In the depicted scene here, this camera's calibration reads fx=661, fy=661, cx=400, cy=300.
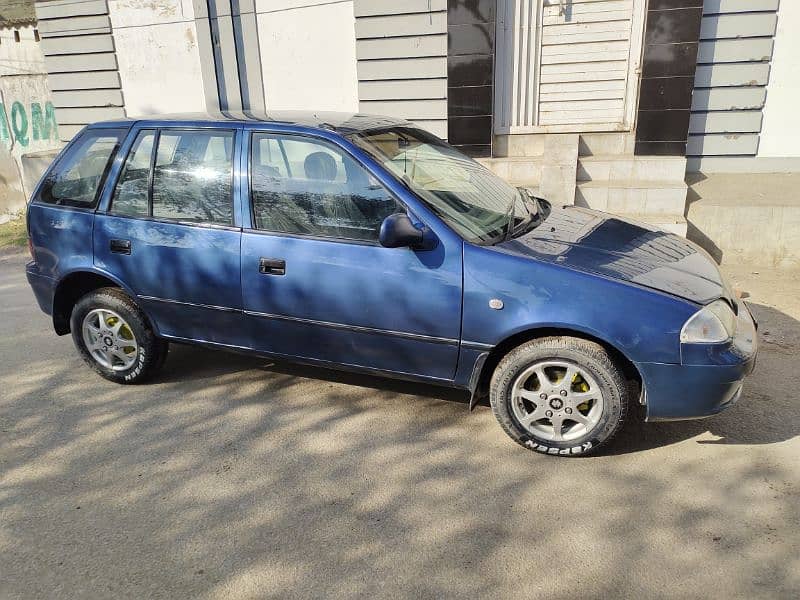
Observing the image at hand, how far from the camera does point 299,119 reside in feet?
13.2

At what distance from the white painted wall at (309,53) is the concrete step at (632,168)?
3340 millimetres

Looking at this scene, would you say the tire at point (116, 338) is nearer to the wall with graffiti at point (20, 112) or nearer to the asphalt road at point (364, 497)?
the asphalt road at point (364, 497)

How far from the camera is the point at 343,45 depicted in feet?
29.5

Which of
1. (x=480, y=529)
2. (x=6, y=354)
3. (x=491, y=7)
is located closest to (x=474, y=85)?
(x=491, y=7)

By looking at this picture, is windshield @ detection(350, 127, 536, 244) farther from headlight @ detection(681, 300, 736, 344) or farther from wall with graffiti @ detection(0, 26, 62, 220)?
wall with graffiti @ detection(0, 26, 62, 220)

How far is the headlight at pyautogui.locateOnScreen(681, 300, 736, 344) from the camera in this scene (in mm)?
3152

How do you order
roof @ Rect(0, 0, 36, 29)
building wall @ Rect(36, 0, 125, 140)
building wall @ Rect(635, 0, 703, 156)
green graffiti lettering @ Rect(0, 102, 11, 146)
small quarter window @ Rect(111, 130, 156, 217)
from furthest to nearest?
green graffiti lettering @ Rect(0, 102, 11, 146)
roof @ Rect(0, 0, 36, 29)
building wall @ Rect(36, 0, 125, 140)
building wall @ Rect(635, 0, 703, 156)
small quarter window @ Rect(111, 130, 156, 217)

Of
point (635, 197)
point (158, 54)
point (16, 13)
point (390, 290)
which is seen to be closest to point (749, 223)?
point (635, 197)

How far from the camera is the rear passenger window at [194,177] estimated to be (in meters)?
3.88

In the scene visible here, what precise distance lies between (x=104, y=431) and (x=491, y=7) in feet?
21.6

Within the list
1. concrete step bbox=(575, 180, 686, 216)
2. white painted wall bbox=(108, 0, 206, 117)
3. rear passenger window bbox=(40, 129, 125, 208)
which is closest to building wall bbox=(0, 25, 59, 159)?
white painted wall bbox=(108, 0, 206, 117)

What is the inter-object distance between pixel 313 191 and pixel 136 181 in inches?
48.4

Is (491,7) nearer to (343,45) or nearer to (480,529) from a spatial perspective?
(343,45)

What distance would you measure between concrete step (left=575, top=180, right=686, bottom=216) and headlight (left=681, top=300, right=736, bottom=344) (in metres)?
4.39
